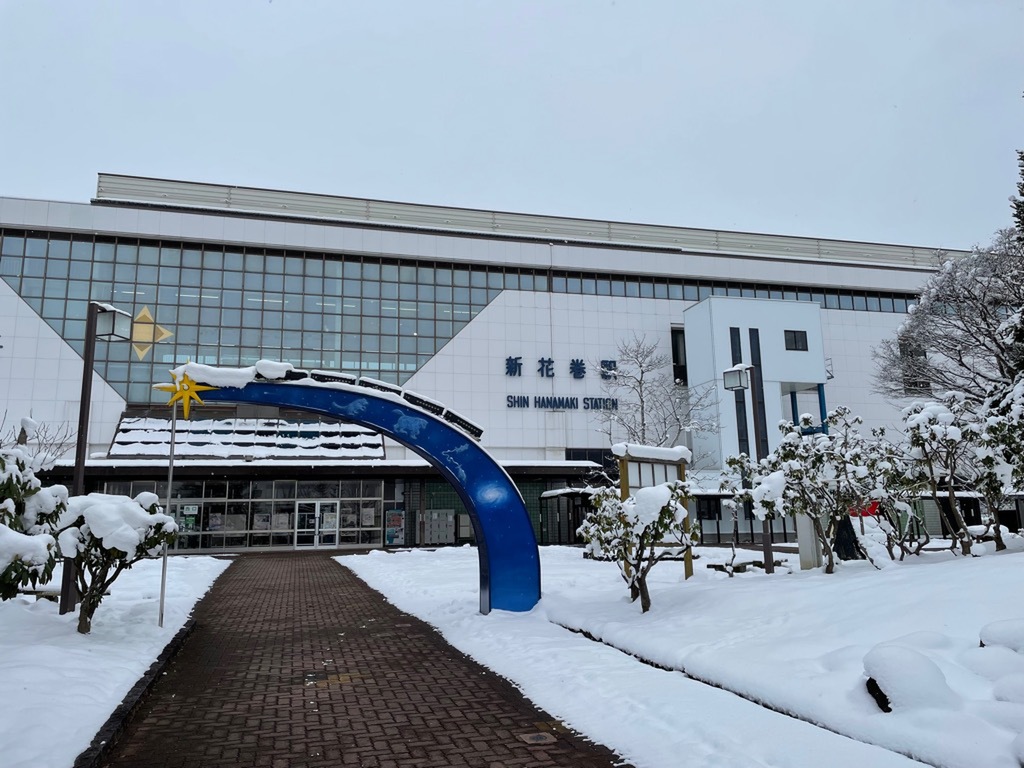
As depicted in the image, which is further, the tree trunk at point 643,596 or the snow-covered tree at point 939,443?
the snow-covered tree at point 939,443

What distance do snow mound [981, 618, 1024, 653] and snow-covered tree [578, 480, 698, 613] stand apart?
4.29 m

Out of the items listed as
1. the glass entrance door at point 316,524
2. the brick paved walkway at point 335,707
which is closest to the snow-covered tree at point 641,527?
the brick paved walkway at point 335,707

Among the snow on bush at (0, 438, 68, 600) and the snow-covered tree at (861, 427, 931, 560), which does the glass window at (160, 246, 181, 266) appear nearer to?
the snow on bush at (0, 438, 68, 600)

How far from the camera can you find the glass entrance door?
32344 millimetres

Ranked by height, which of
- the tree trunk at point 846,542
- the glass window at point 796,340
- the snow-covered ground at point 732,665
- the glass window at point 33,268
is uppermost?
the glass window at point 33,268

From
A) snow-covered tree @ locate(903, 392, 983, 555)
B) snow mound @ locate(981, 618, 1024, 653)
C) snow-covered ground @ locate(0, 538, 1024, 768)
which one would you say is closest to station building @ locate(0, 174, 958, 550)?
snow-covered tree @ locate(903, 392, 983, 555)

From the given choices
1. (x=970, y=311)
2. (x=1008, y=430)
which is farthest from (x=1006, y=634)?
(x=970, y=311)

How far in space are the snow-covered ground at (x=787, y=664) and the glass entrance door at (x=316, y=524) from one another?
21872 millimetres

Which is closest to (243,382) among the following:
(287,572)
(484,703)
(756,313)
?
(484,703)

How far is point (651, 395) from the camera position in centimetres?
3609

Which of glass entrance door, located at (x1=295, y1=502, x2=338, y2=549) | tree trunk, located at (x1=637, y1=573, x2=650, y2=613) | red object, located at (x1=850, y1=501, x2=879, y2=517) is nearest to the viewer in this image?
tree trunk, located at (x1=637, y1=573, x2=650, y2=613)

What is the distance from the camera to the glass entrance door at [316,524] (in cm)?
3234

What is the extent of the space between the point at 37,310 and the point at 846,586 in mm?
36144

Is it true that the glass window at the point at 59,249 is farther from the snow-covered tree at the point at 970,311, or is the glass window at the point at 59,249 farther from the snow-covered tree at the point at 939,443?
the snow-covered tree at the point at 970,311
